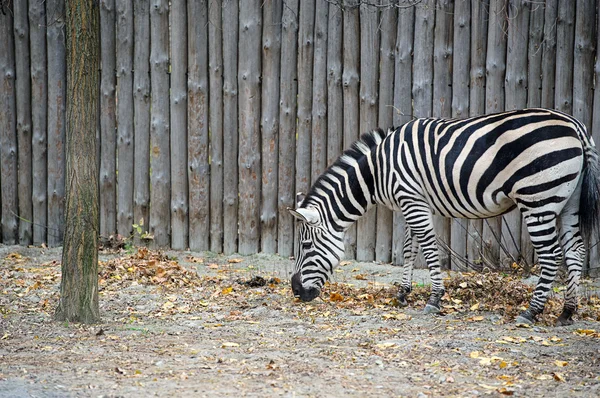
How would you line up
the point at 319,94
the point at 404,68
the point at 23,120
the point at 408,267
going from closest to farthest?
the point at 408,267, the point at 404,68, the point at 319,94, the point at 23,120

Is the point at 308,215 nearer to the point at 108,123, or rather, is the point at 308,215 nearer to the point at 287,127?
the point at 287,127

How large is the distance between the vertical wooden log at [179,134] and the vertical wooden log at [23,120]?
1.93 m

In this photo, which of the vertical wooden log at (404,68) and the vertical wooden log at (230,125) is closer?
the vertical wooden log at (404,68)

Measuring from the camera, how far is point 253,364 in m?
5.48

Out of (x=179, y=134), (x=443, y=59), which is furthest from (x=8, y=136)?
(x=443, y=59)

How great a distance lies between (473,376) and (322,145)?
15.3 feet

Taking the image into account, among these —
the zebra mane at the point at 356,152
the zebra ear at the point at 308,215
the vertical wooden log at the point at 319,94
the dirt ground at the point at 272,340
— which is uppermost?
the vertical wooden log at the point at 319,94

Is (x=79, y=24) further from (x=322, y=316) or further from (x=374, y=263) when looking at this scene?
(x=374, y=263)

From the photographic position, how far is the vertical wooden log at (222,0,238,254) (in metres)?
9.59

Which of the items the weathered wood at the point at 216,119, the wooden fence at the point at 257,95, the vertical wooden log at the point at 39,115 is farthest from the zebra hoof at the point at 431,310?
the vertical wooden log at the point at 39,115

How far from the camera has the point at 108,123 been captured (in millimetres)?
10109

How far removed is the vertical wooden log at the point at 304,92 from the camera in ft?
30.5

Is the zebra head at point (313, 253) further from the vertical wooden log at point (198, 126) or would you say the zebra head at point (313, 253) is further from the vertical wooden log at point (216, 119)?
the vertical wooden log at point (198, 126)

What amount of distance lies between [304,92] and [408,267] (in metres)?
2.64
